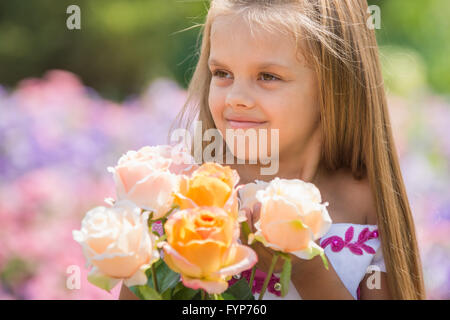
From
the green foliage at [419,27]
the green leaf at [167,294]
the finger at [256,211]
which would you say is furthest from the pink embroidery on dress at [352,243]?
the green foliage at [419,27]

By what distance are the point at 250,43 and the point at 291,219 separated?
2.07 ft

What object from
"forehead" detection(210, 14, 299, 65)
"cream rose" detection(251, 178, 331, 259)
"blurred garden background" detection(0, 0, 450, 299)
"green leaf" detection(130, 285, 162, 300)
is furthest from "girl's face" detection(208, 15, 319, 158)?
"blurred garden background" detection(0, 0, 450, 299)

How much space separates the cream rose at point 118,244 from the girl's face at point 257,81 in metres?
0.60

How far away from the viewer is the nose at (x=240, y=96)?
1.41 meters

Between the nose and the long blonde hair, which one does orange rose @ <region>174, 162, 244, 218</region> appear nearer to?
the nose

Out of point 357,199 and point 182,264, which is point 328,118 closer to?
point 357,199

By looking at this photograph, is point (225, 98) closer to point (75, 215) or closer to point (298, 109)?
point (298, 109)

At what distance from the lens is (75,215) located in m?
2.38

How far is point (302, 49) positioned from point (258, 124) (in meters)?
0.22

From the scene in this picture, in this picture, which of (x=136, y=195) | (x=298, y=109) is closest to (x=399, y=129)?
(x=298, y=109)

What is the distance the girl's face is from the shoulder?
0.71 feet

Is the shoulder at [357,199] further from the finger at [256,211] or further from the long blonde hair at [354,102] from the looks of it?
the finger at [256,211]

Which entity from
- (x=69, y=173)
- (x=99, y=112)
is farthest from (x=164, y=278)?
(x=99, y=112)

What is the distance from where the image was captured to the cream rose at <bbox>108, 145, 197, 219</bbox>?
94 cm
